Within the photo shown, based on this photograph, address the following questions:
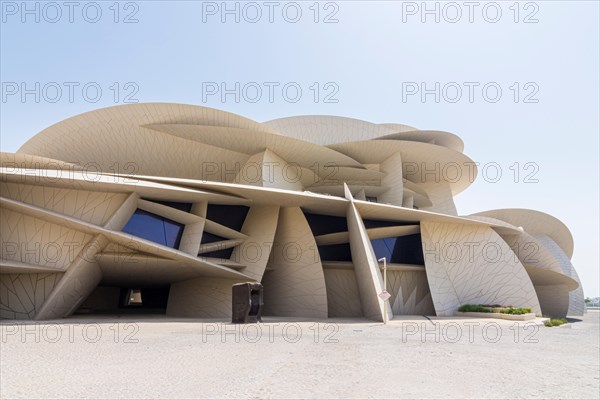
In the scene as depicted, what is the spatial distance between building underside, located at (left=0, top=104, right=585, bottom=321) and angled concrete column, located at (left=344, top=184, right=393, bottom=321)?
150 millimetres

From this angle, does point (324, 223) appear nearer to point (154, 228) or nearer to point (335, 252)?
point (335, 252)

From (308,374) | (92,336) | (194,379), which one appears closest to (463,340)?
(308,374)

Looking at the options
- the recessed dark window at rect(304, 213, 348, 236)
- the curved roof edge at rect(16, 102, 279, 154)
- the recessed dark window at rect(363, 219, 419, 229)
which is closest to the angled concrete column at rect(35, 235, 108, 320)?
the curved roof edge at rect(16, 102, 279, 154)

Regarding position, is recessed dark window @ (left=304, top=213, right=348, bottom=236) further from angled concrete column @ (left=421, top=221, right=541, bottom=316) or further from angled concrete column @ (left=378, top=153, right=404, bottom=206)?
angled concrete column @ (left=378, top=153, right=404, bottom=206)

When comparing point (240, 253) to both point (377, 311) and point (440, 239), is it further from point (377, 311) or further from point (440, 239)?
point (440, 239)

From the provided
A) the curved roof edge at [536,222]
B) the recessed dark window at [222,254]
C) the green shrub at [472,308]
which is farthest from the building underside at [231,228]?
the curved roof edge at [536,222]

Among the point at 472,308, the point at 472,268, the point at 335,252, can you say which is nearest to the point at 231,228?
the point at 335,252

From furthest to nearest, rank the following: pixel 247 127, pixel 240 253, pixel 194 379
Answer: pixel 247 127, pixel 240 253, pixel 194 379

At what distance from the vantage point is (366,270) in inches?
830

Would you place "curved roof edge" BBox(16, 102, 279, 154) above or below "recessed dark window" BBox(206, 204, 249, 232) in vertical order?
above

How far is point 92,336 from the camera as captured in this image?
36.5ft

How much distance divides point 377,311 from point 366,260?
2.69 metres

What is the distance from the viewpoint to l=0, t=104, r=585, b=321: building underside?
17.8m

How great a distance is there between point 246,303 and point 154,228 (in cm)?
717
